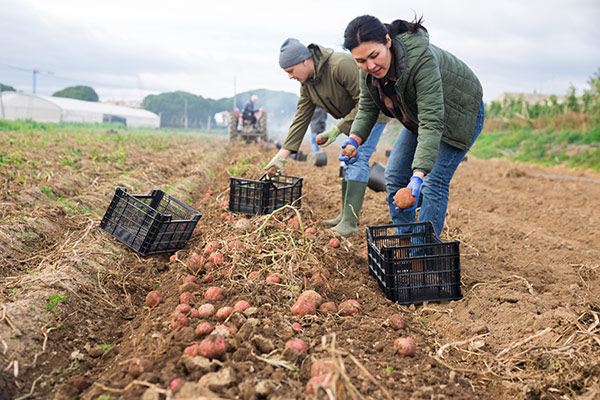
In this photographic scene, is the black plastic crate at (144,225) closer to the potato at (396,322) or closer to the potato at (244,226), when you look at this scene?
the potato at (244,226)

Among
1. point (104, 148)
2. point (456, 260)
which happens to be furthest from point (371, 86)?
point (104, 148)

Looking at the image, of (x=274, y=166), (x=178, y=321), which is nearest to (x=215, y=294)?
(x=178, y=321)

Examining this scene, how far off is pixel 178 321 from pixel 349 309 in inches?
33.8

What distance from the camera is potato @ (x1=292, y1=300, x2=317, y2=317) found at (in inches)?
83.0

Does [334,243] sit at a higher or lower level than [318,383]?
higher

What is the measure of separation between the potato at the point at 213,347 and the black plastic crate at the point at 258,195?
2.01 m

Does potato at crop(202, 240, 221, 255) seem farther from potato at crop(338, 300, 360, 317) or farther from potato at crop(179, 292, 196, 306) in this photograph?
potato at crop(338, 300, 360, 317)

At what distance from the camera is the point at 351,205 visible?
3.89m

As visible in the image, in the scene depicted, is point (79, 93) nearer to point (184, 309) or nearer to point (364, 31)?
point (364, 31)

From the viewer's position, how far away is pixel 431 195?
295 centimetres

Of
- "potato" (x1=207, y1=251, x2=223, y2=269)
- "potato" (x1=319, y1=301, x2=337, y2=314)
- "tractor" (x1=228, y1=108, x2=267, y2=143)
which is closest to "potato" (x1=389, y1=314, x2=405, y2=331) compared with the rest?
"potato" (x1=319, y1=301, x2=337, y2=314)

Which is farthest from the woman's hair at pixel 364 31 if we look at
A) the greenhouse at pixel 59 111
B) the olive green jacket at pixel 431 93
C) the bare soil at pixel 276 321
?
the greenhouse at pixel 59 111

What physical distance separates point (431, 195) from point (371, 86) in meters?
0.84

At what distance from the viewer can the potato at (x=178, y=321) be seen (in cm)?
189
